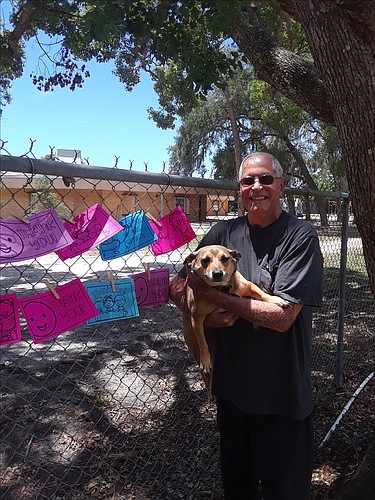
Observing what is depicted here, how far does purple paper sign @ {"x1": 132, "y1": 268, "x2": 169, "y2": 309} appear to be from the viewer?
2189mm

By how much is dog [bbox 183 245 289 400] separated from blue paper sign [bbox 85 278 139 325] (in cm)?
28

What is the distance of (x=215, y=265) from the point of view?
5.90ft

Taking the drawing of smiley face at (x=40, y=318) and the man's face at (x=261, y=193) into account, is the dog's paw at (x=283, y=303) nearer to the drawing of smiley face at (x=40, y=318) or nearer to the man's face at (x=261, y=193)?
the man's face at (x=261, y=193)

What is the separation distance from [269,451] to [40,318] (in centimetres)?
120

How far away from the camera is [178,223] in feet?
7.58

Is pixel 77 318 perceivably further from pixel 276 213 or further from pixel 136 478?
pixel 136 478

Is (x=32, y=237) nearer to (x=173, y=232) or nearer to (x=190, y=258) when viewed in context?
(x=190, y=258)

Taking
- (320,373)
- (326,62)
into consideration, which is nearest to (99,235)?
(326,62)

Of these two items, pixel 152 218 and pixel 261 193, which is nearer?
pixel 261 193

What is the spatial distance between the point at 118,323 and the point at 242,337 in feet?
13.3

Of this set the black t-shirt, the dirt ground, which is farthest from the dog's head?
the dirt ground

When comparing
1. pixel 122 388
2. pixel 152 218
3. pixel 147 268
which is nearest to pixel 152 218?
pixel 152 218

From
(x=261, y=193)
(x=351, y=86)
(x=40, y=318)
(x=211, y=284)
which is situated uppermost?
(x=351, y=86)

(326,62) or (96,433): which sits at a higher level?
(326,62)
